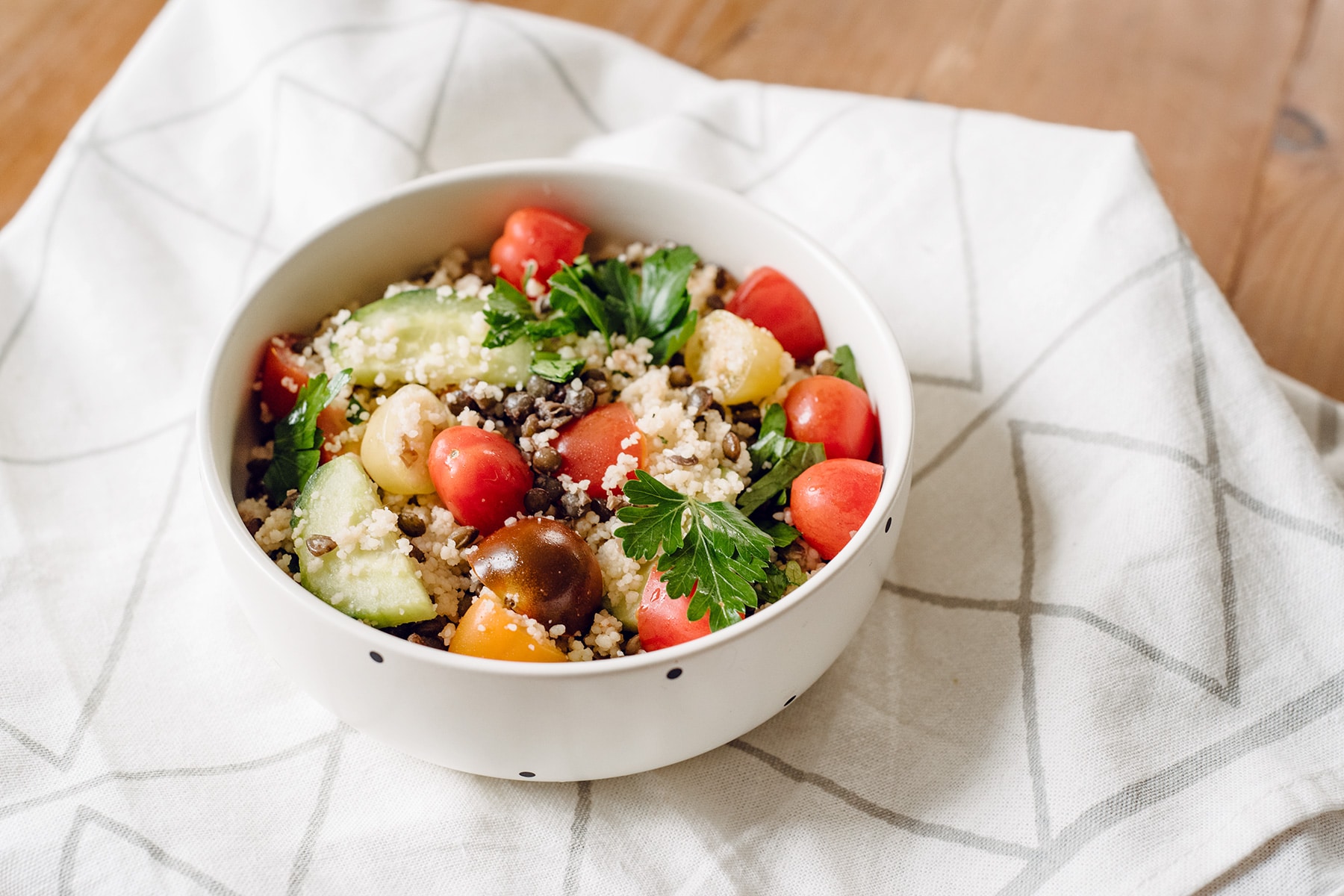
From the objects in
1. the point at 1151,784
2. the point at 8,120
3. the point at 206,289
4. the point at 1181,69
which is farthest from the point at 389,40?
the point at 1151,784

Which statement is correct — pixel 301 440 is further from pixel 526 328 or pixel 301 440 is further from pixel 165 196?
pixel 165 196

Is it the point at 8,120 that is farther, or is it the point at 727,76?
the point at 727,76

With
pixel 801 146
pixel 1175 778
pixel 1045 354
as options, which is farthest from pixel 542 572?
pixel 801 146

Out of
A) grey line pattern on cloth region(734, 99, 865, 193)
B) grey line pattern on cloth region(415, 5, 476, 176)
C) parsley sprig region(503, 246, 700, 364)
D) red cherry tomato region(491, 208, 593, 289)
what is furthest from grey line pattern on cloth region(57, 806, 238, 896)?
grey line pattern on cloth region(734, 99, 865, 193)

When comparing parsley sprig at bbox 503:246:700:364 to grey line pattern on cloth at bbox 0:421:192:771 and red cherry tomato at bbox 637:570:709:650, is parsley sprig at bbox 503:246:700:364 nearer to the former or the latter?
red cherry tomato at bbox 637:570:709:650

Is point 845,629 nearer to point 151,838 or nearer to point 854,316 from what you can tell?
point 854,316

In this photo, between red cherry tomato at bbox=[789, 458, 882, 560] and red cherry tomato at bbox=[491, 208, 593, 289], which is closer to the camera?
red cherry tomato at bbox=[789, 458, 882, 560]

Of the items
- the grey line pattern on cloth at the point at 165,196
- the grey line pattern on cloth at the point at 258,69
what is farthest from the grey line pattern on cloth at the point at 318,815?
the grey line pattern on cloth at the point at 258,69
